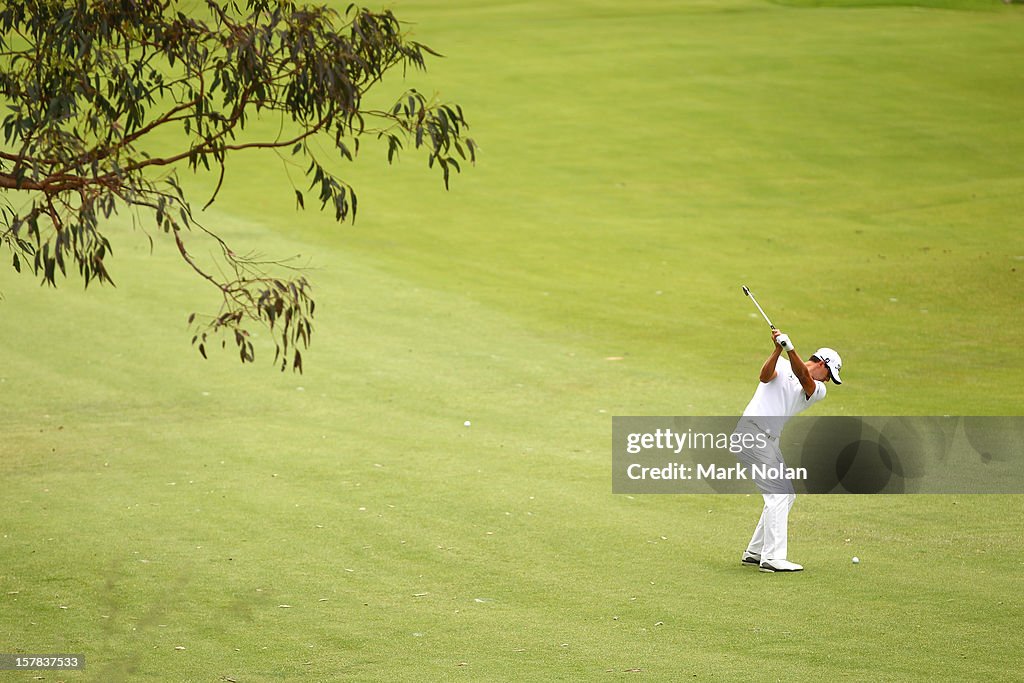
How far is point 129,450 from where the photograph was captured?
14703 mm

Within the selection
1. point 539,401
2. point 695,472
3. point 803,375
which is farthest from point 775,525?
point 539,401

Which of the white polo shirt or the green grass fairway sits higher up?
the white polo shirt

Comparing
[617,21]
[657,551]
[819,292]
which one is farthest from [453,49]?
[657,551]

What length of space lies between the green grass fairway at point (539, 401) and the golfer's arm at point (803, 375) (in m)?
1.64

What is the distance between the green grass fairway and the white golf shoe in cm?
12

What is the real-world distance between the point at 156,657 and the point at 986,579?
22.5 feet

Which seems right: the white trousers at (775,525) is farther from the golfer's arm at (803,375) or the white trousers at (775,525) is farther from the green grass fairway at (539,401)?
the golfer's arm at (803,375)

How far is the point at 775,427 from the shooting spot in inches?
431

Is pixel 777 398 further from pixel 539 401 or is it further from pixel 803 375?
pixel 539 401

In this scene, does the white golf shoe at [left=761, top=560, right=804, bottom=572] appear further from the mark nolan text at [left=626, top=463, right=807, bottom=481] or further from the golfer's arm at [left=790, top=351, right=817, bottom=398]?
the mark nolan text at [left=626, top=463, right=807, bottom=481]

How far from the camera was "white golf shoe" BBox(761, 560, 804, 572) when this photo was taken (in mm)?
10773

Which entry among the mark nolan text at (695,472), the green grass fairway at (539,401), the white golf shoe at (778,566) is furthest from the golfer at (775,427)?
the mark nolan text at (695,472)

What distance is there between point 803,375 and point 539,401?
6.92 metres

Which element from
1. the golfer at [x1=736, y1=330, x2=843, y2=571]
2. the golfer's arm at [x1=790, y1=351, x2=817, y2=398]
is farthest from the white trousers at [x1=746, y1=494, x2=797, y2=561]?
the golfer's arm at [x1=790, y1=351, x2=817, y2=398]
